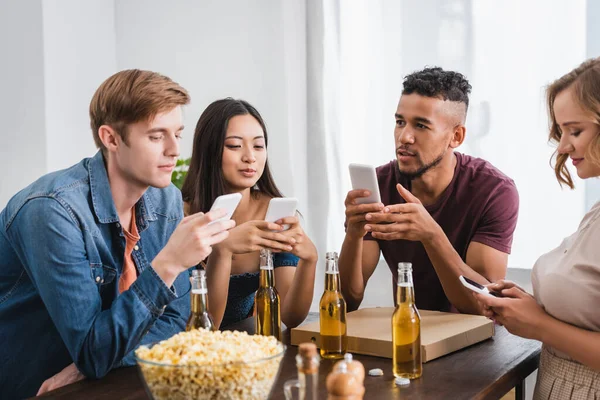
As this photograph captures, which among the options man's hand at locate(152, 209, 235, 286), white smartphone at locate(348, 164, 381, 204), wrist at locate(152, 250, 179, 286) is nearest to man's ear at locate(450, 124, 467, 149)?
white smartphone at locate(348, 164, 381, 204)

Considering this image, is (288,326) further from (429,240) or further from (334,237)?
(334,237)

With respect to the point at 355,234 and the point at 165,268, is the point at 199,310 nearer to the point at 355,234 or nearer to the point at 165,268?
the point at 165,268

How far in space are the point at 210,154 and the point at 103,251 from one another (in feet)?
2.97

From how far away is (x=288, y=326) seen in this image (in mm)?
1970

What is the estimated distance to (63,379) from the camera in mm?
1558

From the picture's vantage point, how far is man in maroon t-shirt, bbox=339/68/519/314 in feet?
7.47

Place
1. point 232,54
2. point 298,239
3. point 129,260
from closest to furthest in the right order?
point 129,260 → point 298,239 → point 232,54

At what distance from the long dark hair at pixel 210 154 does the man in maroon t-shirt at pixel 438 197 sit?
0.54 meters

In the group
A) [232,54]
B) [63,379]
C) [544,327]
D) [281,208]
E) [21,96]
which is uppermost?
[232,54]

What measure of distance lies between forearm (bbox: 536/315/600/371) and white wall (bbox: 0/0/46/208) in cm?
314

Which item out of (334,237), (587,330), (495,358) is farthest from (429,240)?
(334,237)

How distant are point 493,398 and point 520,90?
8.05 ft

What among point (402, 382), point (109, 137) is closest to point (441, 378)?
point (402, 382)

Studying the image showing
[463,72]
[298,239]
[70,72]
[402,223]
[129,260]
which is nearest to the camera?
[129,260]
